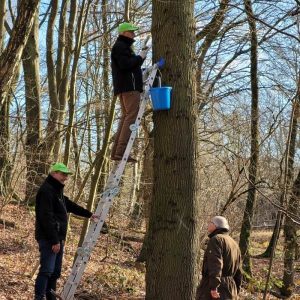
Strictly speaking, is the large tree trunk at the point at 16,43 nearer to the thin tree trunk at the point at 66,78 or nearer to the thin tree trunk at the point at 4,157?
the thin tree trunk at the point at 4,157

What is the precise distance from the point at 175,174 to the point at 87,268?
5.94 meters

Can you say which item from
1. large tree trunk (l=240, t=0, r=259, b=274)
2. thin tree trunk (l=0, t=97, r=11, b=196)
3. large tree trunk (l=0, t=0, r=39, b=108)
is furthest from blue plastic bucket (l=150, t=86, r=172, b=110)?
large tree trunk (l=240, t=0, r=259, b=274)

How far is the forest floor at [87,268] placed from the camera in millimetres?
7887

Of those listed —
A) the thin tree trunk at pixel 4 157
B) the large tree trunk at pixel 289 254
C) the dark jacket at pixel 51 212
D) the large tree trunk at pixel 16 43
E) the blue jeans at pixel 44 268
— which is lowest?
the large tree trunk at pixel 289 254

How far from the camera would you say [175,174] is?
4680mm

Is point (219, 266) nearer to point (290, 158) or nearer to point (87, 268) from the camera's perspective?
point (87, 268)

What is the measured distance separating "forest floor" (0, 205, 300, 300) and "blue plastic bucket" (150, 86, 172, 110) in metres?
3.99

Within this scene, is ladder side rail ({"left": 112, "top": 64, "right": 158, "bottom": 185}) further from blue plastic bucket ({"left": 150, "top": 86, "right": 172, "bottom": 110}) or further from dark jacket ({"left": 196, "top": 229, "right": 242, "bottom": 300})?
dark jacket ({"left": 196, "top": 229, "right": 242, "bottom": 300})

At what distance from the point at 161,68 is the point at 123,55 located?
46 cm

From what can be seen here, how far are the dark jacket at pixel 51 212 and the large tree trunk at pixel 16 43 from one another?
1328 mm

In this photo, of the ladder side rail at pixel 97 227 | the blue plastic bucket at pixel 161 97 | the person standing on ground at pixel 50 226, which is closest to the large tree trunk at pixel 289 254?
the person standing on ground at pixel 50 226

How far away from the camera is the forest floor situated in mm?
7887

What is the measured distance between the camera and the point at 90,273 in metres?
9.48

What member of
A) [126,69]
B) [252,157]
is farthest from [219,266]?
[252,157]
